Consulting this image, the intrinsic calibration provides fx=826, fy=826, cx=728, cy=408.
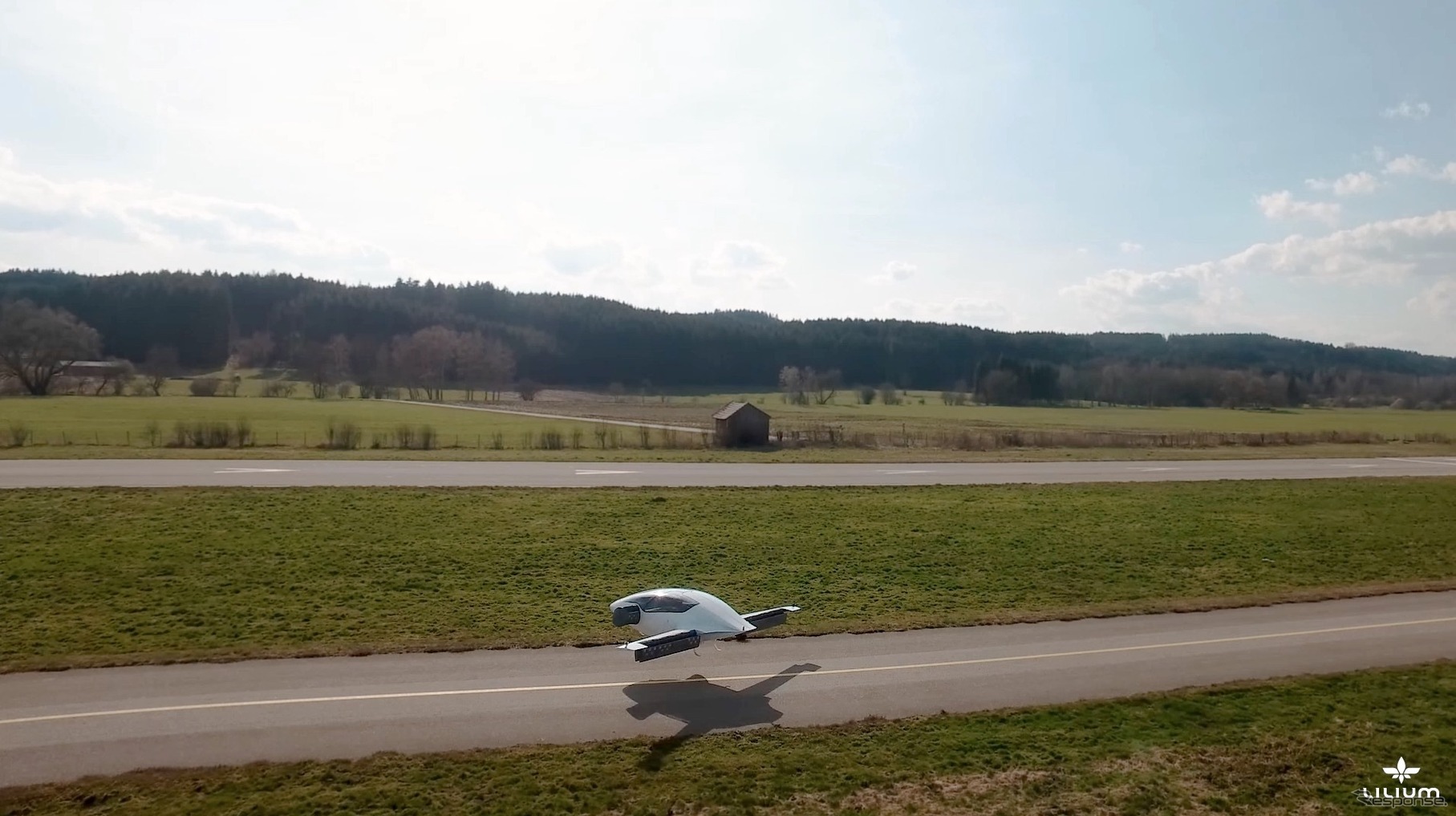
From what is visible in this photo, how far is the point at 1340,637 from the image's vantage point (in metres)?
14.9

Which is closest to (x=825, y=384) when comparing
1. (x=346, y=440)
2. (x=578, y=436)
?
(x=578, y=436)

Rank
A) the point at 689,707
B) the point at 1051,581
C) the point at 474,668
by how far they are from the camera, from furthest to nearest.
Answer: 1. the point at 1051,581
2. the point at 474,668
3. the point at 689,707

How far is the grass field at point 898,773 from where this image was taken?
28.6 ft

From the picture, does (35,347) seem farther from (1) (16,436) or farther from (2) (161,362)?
(1) (16,436)

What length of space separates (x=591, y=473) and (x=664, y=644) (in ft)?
67.6

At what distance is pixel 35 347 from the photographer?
3120 inches

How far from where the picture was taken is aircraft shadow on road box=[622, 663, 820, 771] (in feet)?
34.7

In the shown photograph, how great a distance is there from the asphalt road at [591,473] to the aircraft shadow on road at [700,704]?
15.8m

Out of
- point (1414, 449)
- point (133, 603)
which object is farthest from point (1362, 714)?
point (1414, 449)

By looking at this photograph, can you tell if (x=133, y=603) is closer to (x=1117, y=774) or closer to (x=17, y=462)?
(x=1117, y=774)

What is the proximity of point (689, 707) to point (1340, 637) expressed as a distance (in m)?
12.2

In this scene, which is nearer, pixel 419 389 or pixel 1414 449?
pixel 1414 449

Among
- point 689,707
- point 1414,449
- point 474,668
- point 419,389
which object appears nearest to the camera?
point 689,707

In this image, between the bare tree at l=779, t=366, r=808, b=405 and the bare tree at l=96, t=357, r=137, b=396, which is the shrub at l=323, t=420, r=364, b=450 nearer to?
the bare tree at l=96, t=357, r=137, b=396
